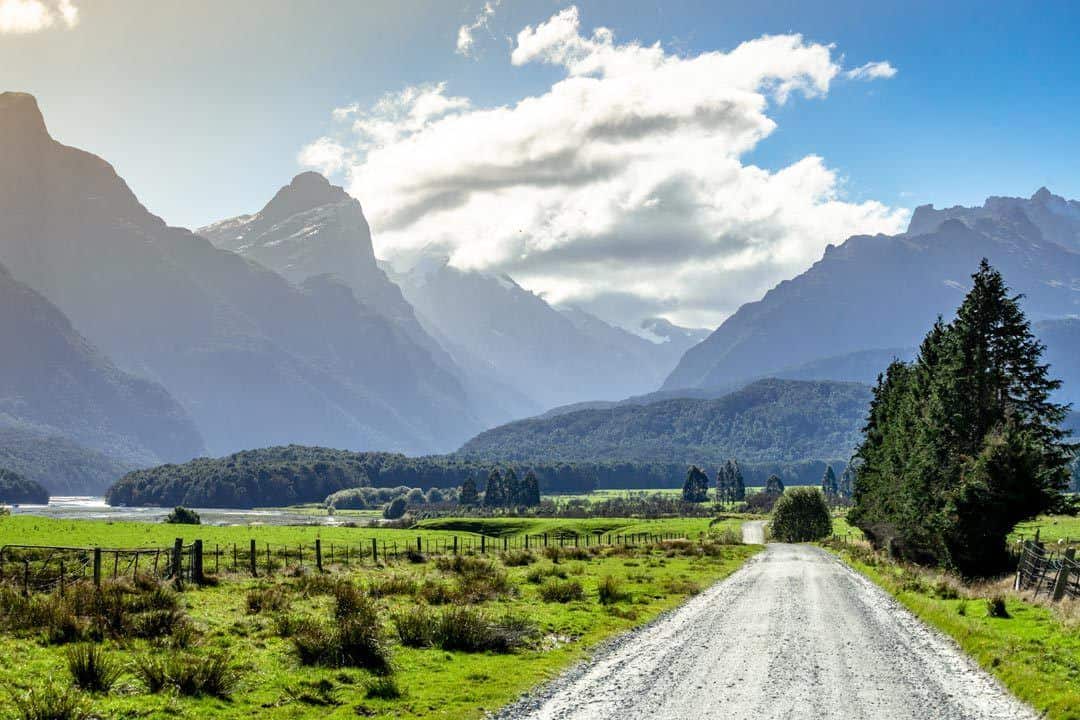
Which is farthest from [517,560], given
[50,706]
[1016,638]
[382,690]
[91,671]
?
[50,706]

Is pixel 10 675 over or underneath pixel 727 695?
over

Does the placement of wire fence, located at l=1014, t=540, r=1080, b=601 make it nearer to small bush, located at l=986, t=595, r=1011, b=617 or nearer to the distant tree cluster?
small bush, located at l=986, t=595, r=1011, b=617

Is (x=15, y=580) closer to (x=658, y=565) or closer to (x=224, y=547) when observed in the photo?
(x=224, y=547)

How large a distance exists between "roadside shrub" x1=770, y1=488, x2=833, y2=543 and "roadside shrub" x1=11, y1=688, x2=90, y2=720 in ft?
391

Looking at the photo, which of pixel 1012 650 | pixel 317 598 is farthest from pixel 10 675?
pixel 1012 650

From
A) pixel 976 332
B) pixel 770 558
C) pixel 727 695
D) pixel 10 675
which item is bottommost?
pixel 770 558

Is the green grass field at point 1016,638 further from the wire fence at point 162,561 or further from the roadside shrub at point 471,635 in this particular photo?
the wire fence at point 162,561

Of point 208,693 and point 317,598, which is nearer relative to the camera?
point 208,693

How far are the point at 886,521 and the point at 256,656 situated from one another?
65.2 meters

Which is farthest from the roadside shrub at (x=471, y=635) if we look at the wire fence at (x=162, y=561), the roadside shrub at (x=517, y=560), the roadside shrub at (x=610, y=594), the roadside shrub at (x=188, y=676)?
the roadside shrub at (x=517, y=560)

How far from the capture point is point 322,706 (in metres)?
17.0

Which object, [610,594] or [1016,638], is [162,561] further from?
[1016,638]

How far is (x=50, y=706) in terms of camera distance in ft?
47.2

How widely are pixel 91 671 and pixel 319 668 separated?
5.34 m
